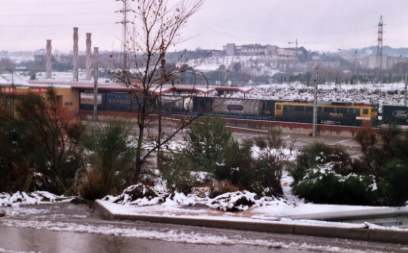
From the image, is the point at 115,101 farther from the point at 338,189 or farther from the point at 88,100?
the point at 338,189

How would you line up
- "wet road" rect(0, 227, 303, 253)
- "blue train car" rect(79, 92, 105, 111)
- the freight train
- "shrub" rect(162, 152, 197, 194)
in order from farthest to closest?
1. "blue train car" rect(79, 92, 105, 111)
2. the freight train
3. "shrub" rect(162, 152, 197, 194)
4. "wet road" rect(0, 227, 303, 253)

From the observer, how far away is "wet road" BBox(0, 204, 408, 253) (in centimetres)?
652

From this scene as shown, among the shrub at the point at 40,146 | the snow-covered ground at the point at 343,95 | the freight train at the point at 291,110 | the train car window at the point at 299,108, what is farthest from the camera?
the snow-covered ground at the point at 343,95

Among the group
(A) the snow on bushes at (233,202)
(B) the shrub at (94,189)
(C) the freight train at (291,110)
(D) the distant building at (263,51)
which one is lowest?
(C) the freight train at (291,110)

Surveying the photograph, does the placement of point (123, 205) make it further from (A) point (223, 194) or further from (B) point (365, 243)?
(B) point (365, 243)

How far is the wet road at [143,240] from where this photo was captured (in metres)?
6.52

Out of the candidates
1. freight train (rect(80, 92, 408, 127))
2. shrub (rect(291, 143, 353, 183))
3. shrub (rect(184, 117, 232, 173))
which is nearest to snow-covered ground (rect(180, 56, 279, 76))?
freight train (rect(80, 92, 408, 127))

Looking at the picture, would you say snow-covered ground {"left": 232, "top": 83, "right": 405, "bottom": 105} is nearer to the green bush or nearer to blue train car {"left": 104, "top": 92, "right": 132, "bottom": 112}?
blue train car {"left": 104, "top": 92, "right": 132, "bottom": 112}

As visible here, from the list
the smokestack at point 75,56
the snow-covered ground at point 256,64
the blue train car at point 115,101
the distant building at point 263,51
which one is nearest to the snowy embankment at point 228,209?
the blue train car at point 115,101

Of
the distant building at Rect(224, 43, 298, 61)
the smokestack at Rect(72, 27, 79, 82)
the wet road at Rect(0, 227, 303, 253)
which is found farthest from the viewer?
the distant building at Rect(224, 43, 298, 61)

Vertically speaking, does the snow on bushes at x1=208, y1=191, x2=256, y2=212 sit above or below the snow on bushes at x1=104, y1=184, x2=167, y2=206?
above

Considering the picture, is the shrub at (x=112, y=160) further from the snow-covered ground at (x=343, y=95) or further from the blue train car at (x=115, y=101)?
the snow-covered ground at (x=343, y=95)

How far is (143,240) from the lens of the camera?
6949mm

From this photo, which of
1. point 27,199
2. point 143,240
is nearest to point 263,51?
point 27,199
